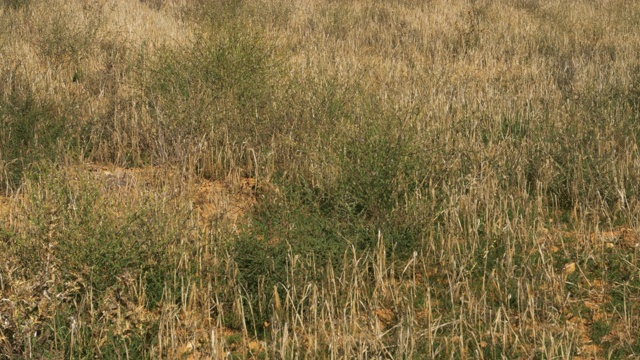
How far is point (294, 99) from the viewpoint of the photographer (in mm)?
6016

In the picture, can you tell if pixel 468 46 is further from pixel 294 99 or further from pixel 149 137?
pixel 149 137

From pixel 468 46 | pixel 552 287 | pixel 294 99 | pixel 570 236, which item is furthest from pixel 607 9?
pixel 552 287

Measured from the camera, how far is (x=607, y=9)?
1255cm

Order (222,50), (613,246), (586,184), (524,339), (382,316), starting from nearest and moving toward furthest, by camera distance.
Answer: (524,339) → (382,316) → (613,246) → (586,184) → (222,50)

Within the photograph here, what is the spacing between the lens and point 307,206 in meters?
4.24

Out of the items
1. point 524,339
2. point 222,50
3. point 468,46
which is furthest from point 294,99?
point 468,46

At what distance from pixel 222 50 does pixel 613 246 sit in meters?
3.88

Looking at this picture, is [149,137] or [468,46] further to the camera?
[468,46]

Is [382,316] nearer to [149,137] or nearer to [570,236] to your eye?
[570,236]

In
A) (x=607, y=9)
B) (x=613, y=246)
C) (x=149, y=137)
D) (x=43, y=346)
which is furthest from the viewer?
(x=607, y=9)

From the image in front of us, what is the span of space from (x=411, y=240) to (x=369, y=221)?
0.30 meters

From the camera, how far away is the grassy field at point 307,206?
312 cm

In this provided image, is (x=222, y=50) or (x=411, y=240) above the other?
(x=222, y=50)

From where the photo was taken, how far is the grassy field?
3.12 m
